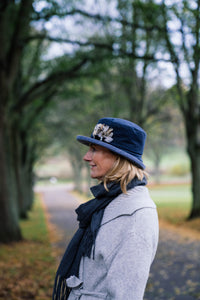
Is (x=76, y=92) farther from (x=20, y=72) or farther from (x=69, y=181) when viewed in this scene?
(x=69, y=181)

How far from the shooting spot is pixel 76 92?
13.8 m

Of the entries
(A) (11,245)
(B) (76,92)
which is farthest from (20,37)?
(A) (11,245)

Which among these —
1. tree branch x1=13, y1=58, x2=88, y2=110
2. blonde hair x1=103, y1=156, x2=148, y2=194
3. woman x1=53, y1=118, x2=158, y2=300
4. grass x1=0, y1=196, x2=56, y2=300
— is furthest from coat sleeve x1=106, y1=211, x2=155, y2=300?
tree branch x1=13, y1=58, x2=88, y2=110

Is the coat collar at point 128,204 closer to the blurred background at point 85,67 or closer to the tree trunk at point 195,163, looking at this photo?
the blurred background at point 85,67

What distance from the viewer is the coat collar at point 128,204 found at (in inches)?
72.7

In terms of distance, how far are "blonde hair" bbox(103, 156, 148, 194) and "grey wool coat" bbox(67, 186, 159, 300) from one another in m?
0.09

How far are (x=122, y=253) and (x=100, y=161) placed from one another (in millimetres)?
625

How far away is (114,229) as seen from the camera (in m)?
1.83

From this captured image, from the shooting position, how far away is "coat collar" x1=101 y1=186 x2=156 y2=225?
6.06ft

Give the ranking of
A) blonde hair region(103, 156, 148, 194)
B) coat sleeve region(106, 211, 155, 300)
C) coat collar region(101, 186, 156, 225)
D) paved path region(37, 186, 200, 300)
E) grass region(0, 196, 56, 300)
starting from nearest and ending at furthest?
coat sleeve region(106, 211, 155, 300) < coat collar region(101, 186, 156, 225) < blonde hair region(103, 156, 148, 194) < grass region(0, 196, 56, 300) < paved path region(37, 186, 200, 300)

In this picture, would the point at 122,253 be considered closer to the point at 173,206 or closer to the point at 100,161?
the point at 100,161

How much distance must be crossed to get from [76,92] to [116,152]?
1220cm

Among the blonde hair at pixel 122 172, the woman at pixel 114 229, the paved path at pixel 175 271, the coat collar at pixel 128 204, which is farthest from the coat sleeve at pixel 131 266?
the paved path at pixel 175 271

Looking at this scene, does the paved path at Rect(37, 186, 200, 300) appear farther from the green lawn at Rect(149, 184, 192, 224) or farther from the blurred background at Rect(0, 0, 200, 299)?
the green lawn at Rect(149, 184, 192, 224)
